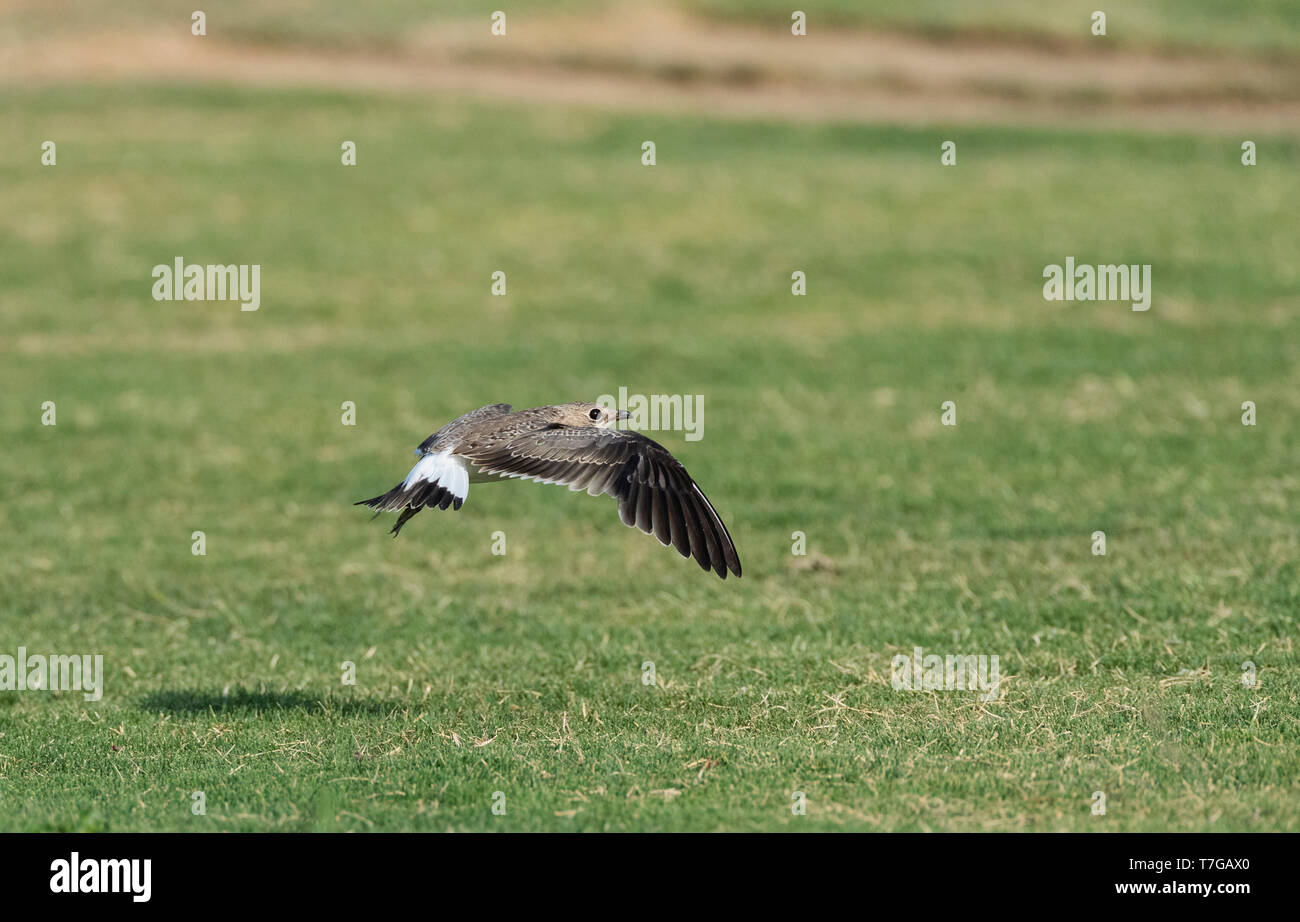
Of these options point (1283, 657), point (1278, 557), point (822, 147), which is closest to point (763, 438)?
point (1278, 557)

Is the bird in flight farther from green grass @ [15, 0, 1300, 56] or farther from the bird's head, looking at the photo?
green grass @ [15, 0, 1300, 56]

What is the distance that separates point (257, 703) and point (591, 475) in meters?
2.68

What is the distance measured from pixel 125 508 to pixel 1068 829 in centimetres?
1153

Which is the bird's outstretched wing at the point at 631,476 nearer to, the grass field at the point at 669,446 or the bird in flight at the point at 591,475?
the bird in flight at the point at 591,475

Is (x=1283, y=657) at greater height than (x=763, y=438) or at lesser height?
lesser

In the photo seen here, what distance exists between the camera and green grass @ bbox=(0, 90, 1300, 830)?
8312 mm

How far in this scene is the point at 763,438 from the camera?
58.5 feet

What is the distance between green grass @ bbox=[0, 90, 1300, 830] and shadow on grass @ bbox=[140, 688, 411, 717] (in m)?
0.05

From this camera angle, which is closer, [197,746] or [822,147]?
[197,746]

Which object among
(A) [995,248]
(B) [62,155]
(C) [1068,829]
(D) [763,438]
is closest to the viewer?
(C) [1068,829]

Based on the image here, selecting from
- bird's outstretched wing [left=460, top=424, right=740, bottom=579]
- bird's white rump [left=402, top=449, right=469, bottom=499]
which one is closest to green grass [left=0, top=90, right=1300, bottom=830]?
bird's outstretched wing [left=460, top=424, right=740, bottom=579]

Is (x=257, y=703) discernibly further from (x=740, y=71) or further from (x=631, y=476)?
(x=740, y=71)

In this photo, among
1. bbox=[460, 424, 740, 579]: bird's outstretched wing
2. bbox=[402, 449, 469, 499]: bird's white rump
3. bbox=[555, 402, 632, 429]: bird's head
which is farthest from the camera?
bbox=[555, 402, 632, 429]: bird's head

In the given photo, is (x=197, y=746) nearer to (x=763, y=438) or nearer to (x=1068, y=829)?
(x=1068, y=829)
